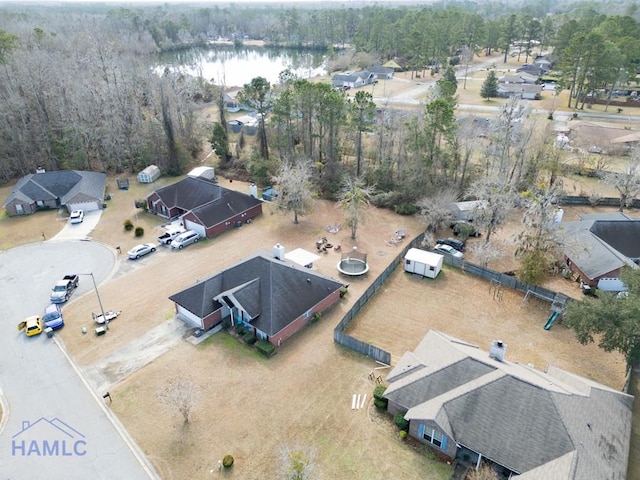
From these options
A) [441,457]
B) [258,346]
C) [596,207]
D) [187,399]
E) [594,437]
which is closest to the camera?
[594,437]

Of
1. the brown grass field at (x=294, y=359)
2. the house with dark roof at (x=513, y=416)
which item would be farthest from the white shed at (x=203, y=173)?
the house with dark roof at (x=513, y=416)

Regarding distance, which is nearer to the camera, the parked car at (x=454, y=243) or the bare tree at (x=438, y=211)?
the parked car at (x=454, y=243)

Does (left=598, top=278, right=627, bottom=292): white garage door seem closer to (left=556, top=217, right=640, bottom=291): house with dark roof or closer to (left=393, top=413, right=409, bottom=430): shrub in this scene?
(left=556, top=217, right=640, bottom=291): house with dark roof

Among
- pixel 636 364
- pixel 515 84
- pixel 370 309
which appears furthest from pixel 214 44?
pixel 636 364

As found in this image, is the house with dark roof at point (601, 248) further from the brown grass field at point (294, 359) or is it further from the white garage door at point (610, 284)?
the brown grass field at point (294, 359)

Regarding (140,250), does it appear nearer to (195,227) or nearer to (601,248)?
(195,227)

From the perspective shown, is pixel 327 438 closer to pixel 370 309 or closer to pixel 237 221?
pixel 370 309
